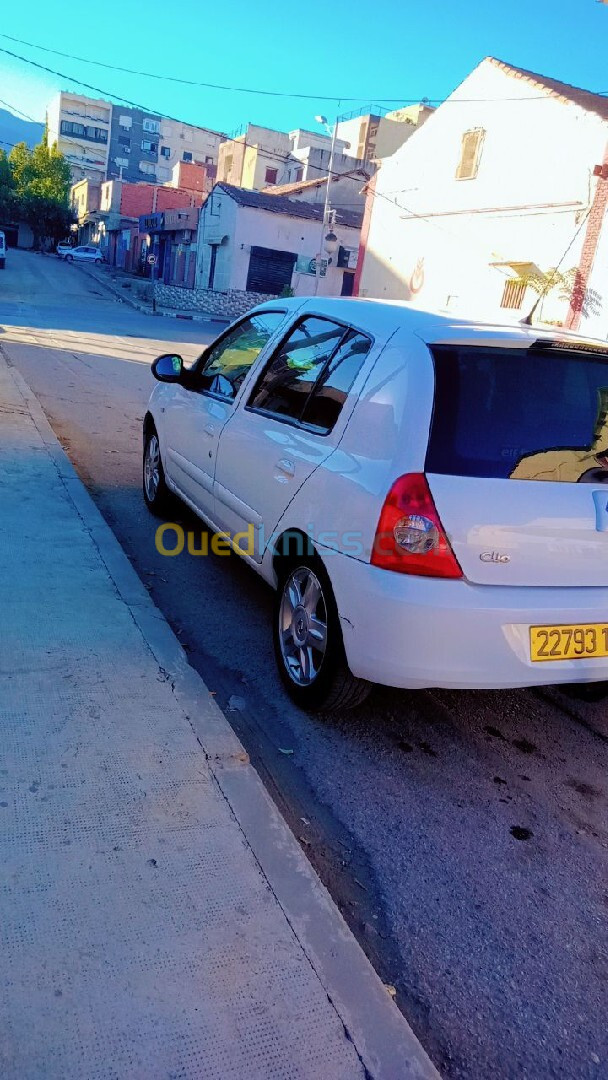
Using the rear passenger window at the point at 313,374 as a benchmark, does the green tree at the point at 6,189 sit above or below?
above

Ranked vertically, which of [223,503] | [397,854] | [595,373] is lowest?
[397,854]

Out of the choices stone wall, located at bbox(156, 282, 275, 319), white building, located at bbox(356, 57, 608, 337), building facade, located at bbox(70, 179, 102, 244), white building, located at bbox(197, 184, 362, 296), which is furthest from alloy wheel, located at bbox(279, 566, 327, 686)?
building facade, located at bbox(70, 179, 102, 244)

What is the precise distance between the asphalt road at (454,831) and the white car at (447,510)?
12.6 inches

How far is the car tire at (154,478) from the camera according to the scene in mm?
5480

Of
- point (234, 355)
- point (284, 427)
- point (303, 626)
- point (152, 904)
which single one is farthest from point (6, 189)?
point (152, 904)

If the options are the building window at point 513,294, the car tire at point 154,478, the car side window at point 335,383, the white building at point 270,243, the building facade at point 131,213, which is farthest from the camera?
the building facade at point 131,213

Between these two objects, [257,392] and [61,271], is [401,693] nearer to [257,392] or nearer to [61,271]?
[257,392]

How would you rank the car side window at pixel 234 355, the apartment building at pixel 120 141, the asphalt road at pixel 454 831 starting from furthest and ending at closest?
the apartment building at pixel 120 141
the car side window at pixel 234 355
the asphalt road at pixel 454 831

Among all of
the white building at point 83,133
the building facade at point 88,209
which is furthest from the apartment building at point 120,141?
the building facade at point 88,209

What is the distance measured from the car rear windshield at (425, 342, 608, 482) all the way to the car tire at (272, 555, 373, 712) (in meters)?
0.77

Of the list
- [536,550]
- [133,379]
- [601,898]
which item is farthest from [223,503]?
[133,379]

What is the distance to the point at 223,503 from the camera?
415 centimetres

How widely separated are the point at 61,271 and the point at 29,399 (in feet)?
144

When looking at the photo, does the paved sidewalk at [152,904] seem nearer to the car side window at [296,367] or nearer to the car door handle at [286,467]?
the car door handle at [286,467]
